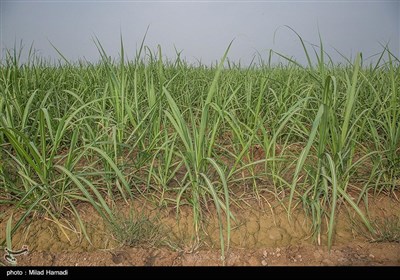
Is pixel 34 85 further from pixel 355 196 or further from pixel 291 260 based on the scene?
pixel 355 196

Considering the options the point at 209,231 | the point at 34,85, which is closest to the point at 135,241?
the point at 209,231

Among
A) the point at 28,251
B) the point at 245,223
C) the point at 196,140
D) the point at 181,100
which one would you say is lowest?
the point at 28,251

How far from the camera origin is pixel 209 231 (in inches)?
51.0

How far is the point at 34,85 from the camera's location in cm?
213

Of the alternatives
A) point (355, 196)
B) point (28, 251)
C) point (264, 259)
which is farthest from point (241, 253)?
point (28, 251)

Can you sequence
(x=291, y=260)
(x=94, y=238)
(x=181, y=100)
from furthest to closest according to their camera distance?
(x=181, y=100)
(x=94, y=238)
(x=291, y=260)

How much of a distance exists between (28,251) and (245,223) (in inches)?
36.3

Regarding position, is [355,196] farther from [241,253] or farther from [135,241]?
[135,241]

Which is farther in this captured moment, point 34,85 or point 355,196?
point 34,85

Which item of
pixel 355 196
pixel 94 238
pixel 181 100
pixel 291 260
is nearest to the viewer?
pixel 291 260

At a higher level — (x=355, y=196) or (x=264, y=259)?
(x=355, y=196)

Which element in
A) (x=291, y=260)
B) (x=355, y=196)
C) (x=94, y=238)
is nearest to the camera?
(x=291, y=260)

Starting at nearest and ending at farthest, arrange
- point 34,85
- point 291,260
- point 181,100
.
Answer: point 291,260 < point 34,85 < point 181,100

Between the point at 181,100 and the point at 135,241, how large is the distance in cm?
130
